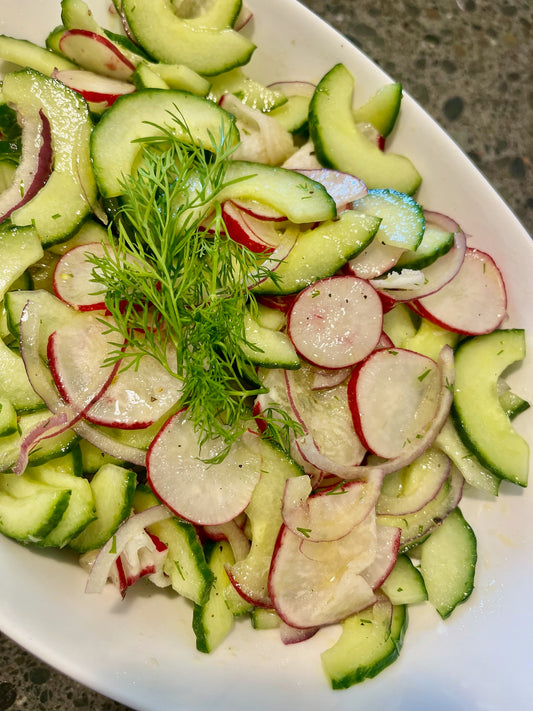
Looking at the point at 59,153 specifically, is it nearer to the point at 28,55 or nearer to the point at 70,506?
the point at 28,55

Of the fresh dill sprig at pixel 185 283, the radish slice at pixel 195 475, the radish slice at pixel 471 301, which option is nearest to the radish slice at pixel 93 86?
the fresh dill sprig at pixel 185 283

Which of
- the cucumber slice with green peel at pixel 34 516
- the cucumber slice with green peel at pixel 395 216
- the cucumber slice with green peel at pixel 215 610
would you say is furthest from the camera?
the cucumber slice with green peel at pixel 395 216

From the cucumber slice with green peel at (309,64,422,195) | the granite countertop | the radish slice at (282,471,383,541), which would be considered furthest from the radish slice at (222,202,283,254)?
the granite countertop

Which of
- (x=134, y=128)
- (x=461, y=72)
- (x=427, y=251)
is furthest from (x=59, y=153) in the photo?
(x=461, y=72)

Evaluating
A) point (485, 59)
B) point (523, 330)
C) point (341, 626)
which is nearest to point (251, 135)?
point (523, 330)

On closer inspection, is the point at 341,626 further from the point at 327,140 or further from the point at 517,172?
the point at 517,172

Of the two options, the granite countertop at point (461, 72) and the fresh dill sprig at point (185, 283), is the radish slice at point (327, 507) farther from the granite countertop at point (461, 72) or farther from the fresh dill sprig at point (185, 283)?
the granite countertop at point (461, 72)
